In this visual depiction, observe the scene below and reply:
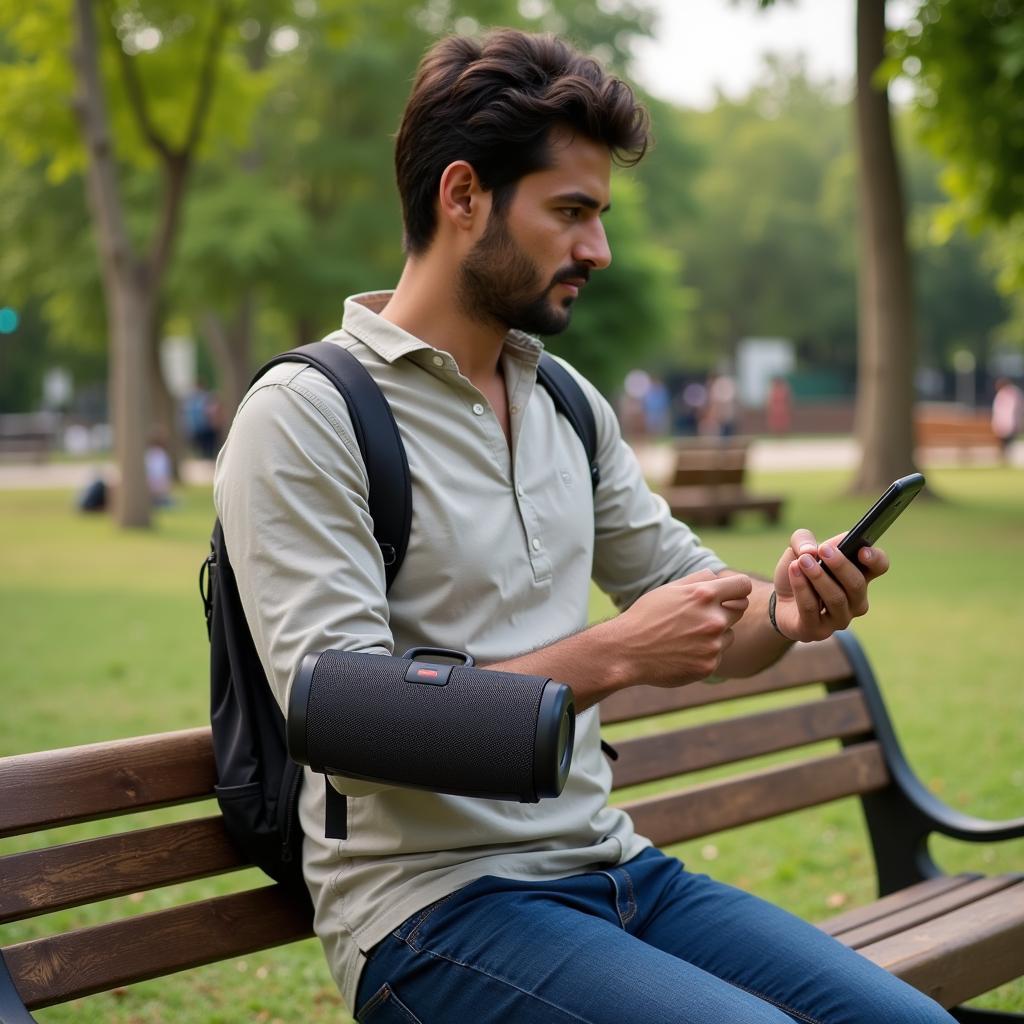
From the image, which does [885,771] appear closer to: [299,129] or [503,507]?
[503,507]

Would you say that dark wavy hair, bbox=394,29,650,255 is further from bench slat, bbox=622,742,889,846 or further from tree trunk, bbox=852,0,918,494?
tree trunk, bbox=852,0,918,494

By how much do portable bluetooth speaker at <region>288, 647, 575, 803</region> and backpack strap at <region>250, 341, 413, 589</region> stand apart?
0.98ft

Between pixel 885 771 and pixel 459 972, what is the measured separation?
1.92m

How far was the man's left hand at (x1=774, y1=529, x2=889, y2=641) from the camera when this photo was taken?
251 cm

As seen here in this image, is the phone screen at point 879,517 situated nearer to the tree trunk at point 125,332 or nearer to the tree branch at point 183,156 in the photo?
the tree trunk at point 125,332

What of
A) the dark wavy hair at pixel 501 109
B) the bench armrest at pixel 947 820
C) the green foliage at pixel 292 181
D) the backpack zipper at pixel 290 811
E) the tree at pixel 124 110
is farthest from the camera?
the green foliage at pixel 292 181

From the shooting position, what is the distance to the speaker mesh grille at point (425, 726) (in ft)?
7.11

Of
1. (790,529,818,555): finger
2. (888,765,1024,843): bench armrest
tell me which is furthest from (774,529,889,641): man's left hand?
(888,765,1024,843): bench armrest

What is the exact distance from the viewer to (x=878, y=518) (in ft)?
8.21

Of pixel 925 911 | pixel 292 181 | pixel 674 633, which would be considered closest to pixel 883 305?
pixel 925 911

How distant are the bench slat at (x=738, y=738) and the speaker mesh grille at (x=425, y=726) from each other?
1.24 metres

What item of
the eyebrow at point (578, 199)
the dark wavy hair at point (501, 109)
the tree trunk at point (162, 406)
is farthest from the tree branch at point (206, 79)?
the eyebrow at point (578, 199)

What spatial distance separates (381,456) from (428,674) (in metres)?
0.44

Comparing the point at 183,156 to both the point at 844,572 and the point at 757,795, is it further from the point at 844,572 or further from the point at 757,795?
the point at 844,572
